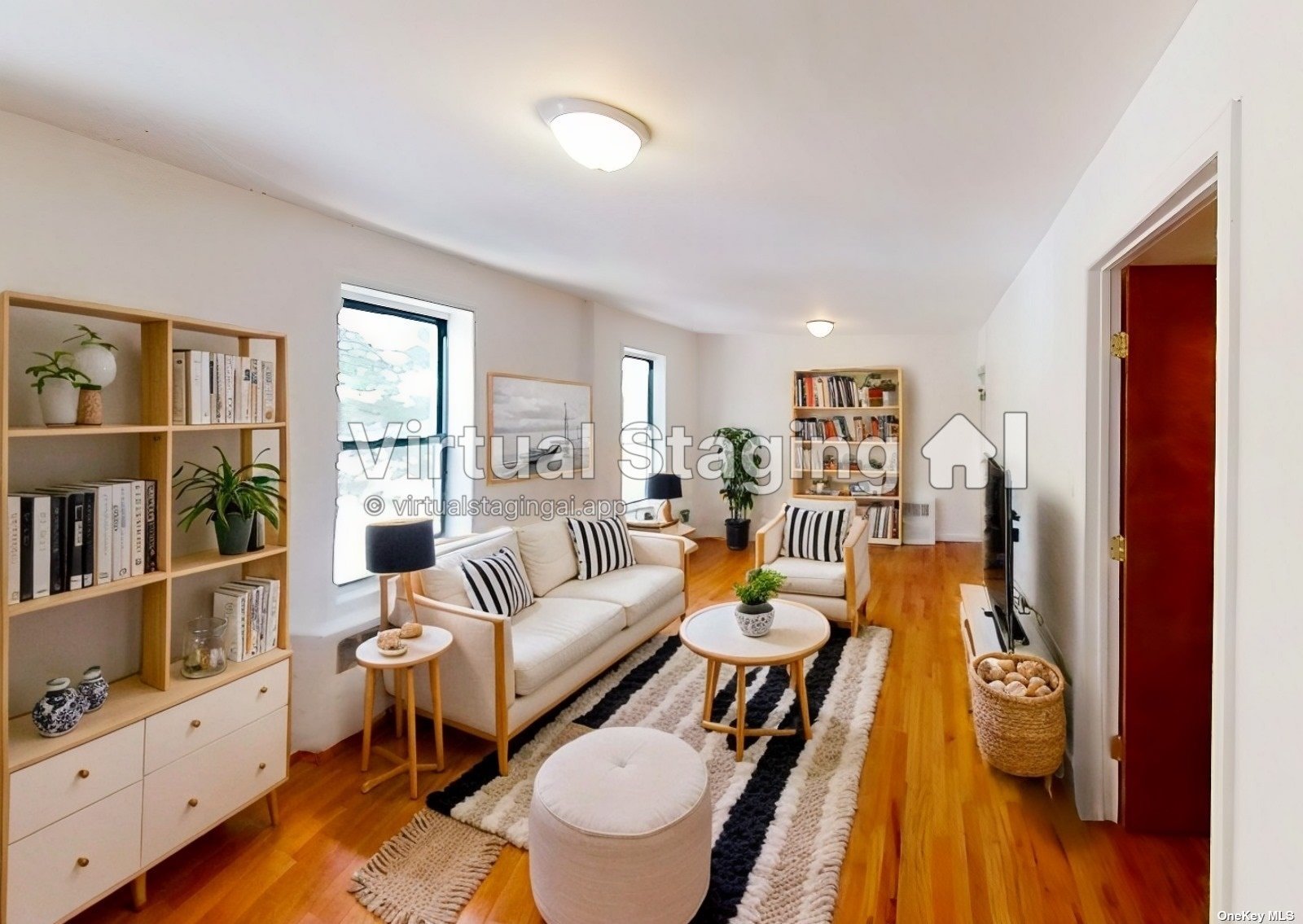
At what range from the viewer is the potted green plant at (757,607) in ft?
9.17

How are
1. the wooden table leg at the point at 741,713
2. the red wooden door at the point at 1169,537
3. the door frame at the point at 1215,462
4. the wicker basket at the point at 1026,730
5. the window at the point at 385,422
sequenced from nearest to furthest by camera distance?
the door frame at the point at 1215,462 < the red wooden door at the point at 1169,537 < the wicker basket at the point at 1026,730 < the wooden table leg at the point at 741,713 < the window at the point at 385,422

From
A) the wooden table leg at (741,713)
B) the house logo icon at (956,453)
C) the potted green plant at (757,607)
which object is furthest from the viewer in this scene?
the house logo icon at (956,453)

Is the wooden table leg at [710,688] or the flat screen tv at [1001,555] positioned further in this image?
the wooden table leg at [710,688]

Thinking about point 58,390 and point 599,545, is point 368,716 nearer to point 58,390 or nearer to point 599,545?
point 58,390

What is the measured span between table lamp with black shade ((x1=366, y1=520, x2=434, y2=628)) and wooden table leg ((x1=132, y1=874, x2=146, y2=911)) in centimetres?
111

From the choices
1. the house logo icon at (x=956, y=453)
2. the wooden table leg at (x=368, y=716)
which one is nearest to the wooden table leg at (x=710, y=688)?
the wooden table leg at (x=368, y=716)

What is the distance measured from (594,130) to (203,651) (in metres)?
2.08

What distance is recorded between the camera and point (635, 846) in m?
1.59

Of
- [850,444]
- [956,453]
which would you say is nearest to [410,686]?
[850,444]

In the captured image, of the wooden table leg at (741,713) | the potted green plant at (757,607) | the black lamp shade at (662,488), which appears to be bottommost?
the wooden table leg at (741,713)

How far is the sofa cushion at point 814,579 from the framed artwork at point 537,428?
165 centimetres

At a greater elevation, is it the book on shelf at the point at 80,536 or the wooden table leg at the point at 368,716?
the book on shelf at the point at 80,536

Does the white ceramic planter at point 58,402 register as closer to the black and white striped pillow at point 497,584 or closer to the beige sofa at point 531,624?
the beige sofa at point 531,624

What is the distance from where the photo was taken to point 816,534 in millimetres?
4285
